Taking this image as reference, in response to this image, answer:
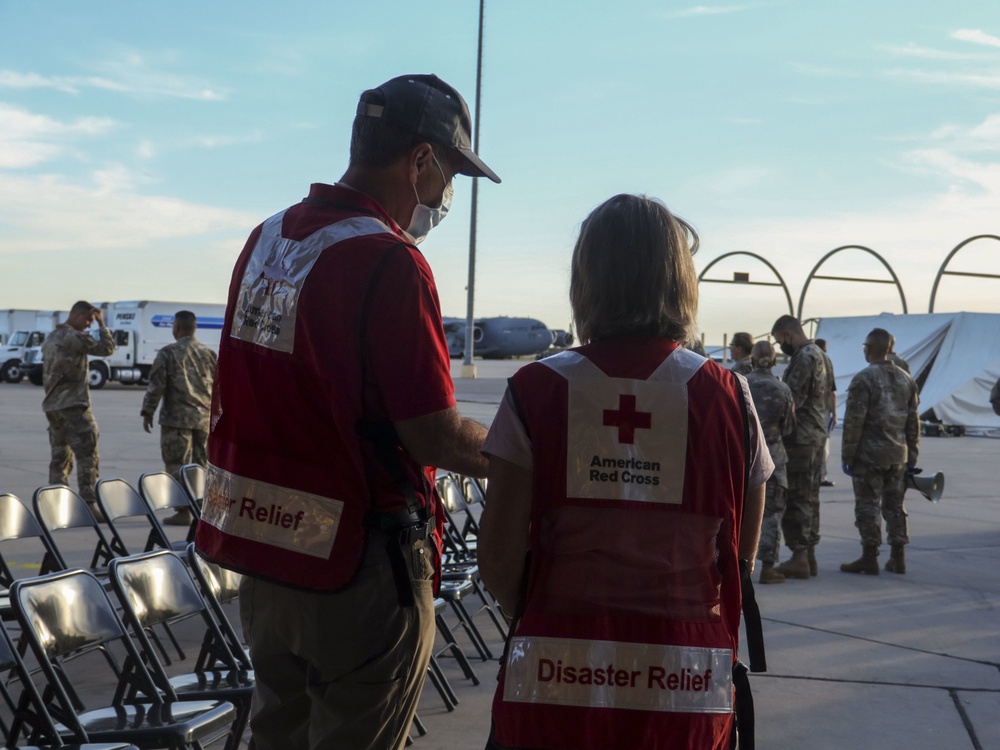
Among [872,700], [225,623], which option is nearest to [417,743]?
[225,623]

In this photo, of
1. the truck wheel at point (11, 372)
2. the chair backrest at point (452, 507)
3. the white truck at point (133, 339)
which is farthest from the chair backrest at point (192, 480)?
the truck wheel at point (11, 372)

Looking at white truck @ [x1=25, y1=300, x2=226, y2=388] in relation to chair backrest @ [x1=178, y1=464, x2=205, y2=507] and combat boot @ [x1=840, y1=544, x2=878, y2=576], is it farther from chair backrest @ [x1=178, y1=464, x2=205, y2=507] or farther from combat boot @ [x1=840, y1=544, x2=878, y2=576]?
combat boot @ [x1=840, y1=544, x2=878, y2=576]

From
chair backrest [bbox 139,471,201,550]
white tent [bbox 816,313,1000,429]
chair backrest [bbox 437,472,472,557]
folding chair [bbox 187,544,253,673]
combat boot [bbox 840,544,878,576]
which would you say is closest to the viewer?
folding chair [bbox 187,544,253,673]

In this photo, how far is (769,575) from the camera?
7.48 metres

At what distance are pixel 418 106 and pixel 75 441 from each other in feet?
26.5

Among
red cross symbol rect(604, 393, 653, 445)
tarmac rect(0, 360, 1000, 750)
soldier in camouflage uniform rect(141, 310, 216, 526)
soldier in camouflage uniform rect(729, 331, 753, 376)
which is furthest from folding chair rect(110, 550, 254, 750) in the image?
soldier in camouflage uniform rect(729, 331, 753, 376)

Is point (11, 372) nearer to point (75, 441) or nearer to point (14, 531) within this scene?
point (75, 441)

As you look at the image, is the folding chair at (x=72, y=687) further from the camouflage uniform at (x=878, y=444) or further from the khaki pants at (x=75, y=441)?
the khaki pants at (x=75, y=441)

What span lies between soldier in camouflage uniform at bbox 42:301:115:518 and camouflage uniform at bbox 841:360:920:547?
6.30 meters

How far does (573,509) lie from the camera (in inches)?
78.1

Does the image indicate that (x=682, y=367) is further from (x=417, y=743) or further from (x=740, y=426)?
(x=417, y=743)

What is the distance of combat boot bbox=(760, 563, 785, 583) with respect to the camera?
24.5 ft

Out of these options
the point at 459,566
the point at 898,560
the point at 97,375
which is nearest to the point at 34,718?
the point at 459,566

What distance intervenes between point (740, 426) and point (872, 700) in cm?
343
